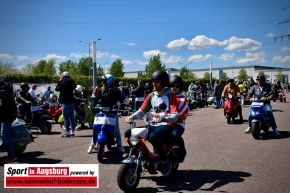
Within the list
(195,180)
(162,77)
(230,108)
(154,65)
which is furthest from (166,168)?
(154,65)

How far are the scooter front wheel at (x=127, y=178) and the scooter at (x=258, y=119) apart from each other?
5.53m

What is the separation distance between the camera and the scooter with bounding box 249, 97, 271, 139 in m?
8.89

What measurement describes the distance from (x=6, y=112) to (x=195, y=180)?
13.8 feet

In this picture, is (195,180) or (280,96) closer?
(195,180)

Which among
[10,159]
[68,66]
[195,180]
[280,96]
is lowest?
[195,180]

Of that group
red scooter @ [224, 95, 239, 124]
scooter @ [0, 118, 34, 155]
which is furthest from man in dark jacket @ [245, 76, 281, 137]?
scooter @ [0, 118, 34, 155]

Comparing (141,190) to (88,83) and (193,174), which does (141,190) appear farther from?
(88,83)

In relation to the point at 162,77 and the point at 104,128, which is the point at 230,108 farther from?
the point at 162,77

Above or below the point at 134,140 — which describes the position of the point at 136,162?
below

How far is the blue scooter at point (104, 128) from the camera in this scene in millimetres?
6387

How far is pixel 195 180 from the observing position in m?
5.11

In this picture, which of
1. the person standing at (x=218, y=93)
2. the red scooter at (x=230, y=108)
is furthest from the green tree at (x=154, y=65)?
the red scooter at (x=230, y=108)

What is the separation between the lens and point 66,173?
5488 millimetres

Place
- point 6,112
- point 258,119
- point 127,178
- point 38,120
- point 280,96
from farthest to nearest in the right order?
point 280,96 < point 38,120 < point 258,119 < point 6,112 < point 127,178
